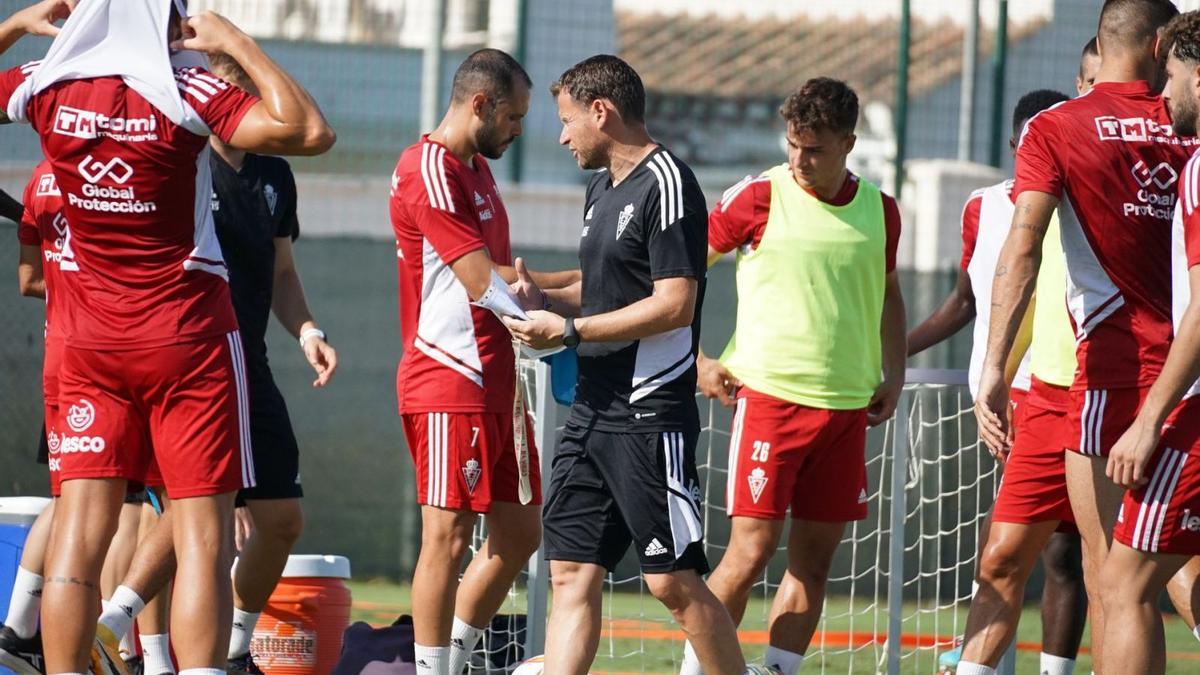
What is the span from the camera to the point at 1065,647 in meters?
5.92

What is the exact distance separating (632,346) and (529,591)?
197cm

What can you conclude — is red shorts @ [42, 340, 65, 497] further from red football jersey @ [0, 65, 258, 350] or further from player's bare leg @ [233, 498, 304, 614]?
player's bare leg @ [233, 498, 304, 614]

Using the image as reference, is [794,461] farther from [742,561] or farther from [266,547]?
[266,547]

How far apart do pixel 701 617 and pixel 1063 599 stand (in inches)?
70.0

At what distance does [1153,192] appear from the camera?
15.9ft

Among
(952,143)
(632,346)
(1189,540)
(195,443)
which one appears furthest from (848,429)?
(952,143)

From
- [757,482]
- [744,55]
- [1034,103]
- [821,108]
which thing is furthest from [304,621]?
[744,55]

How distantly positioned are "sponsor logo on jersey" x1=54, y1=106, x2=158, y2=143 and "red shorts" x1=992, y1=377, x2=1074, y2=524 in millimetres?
2939

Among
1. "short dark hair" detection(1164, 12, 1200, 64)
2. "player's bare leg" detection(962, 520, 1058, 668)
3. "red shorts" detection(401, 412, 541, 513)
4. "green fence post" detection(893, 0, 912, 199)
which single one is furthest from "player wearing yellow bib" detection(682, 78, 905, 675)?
"green fence post" detection(893, 0, 912, 199)

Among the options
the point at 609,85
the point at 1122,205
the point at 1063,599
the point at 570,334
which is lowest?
the point at 1063,599

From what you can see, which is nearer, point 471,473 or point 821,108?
point 471,473

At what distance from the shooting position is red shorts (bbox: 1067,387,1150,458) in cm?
484

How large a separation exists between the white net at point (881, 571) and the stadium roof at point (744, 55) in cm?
460

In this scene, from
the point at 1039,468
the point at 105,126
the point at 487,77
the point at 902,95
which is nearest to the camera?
the point at 105,126
